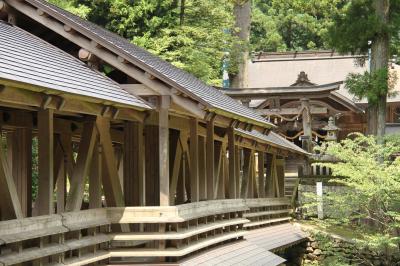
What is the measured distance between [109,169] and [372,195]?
6.72m

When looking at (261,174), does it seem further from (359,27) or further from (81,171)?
(81,171)

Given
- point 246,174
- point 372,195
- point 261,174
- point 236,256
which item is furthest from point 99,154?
point 261,174

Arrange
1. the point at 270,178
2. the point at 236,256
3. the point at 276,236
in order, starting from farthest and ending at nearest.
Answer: the point at 270,178
the point at 276,236
the point at 236,256

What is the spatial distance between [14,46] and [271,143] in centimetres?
1158

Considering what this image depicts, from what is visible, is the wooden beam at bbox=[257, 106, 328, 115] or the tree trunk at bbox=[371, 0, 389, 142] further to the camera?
the wooden beam at bbox=[257, 106, 328, 115]

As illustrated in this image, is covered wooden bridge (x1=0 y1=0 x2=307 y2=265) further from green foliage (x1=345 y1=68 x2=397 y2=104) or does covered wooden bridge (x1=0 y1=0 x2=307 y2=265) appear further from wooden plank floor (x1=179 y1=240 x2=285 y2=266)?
green foliage (x1=345 y1=68 x2=397 y2=104)

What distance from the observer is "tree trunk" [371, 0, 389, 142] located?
66.3ft

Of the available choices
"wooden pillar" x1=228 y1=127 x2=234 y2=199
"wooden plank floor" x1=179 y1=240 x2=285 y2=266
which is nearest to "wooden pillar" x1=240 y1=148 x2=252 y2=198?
"wooden pillar" x1=228 y1=127 x2=234 y2=199

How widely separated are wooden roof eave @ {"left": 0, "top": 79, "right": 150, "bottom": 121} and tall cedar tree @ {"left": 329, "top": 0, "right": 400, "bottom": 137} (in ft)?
32.9

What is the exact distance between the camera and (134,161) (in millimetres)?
12555

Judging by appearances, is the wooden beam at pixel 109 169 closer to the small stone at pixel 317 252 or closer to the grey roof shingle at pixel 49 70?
the grey roof shingle at pixel 49 70

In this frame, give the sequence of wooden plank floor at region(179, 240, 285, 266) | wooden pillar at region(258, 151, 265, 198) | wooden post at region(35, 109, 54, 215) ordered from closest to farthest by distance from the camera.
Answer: wooden post at region(35, 109, 54, 215)
wooden plank floor at region(179, 240, 285, 266)
wooden pillar at region(258, 151, 265, 198)

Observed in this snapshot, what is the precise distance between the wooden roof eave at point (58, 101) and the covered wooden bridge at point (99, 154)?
16 mm

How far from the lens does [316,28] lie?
44062 mm
